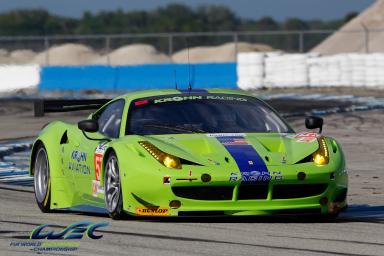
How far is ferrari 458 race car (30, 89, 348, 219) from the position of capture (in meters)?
9.20

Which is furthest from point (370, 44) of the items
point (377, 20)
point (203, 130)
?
point (203, 130)

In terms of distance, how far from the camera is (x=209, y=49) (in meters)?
51.8

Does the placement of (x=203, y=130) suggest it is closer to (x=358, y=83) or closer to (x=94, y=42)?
(x=358, y=83)

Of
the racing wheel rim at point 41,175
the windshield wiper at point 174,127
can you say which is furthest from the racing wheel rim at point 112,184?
the racing wheel rim at point 41,175

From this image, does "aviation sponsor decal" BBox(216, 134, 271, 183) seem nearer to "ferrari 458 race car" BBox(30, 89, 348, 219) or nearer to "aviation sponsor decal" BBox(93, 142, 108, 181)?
"ferrari 458 race car" BBox(30, 89, 348, 219)

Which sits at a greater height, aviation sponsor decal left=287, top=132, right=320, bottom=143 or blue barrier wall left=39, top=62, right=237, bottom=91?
aviation sponsor decal left=287, top=132, right=320, bottom=143

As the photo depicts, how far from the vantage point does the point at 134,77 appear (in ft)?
120

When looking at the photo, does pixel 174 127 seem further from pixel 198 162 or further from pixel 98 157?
pixel 198 162

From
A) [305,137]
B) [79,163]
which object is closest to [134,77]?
[79,163]

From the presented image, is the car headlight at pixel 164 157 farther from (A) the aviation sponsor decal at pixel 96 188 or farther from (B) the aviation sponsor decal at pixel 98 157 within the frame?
(A) the aviation sponsor decal at pixel 96 188

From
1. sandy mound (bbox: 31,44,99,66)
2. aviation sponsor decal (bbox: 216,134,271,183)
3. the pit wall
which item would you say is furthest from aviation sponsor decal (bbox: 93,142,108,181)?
sandy mound (bbox: 31,44,99,66)

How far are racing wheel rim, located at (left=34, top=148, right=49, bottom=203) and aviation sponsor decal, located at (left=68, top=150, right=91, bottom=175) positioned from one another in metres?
0.53

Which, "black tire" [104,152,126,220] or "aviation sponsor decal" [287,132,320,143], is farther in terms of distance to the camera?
"aviation sponsor decal" [287,132,320,143]

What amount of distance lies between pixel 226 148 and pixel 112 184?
955mm
